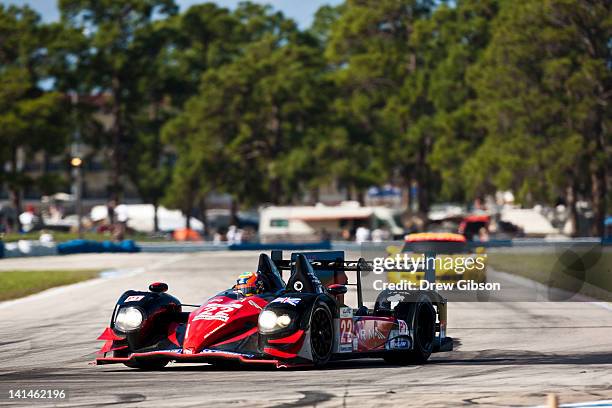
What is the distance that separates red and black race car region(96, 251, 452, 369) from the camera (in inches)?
479

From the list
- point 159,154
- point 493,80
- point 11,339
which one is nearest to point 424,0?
point 493,80

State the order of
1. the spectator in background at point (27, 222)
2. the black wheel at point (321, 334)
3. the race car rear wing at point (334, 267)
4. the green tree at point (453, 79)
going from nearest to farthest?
1. the black wheel at point (321, 334)
2. the race car rear wing at point (334, 267)
3. the green tree at point (453, 79)
4. the spectator in background at point (27, 222)

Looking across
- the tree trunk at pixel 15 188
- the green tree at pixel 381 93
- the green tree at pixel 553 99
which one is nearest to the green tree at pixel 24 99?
the tree trunk at pixel 15 188

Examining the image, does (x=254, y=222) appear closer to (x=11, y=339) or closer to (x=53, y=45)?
(x=53, y=45)

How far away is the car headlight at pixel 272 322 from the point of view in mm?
12094

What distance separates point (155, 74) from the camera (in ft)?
291

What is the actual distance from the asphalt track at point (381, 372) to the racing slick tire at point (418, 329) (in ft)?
0.79

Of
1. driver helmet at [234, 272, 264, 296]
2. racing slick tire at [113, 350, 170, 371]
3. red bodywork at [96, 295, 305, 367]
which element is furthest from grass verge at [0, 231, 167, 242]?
red bodywork at [96, 295, 305, 367]

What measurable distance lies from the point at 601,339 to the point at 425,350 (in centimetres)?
350

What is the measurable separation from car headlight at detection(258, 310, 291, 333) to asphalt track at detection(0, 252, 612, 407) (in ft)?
1.55

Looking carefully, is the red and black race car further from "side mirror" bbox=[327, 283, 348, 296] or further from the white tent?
the white tent

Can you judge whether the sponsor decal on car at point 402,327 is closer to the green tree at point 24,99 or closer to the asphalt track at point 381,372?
the asphalt track at point 381,372

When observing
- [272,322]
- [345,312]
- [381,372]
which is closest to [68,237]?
[345,312]

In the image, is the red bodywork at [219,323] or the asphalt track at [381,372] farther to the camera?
the red bodywork at [219,323]
